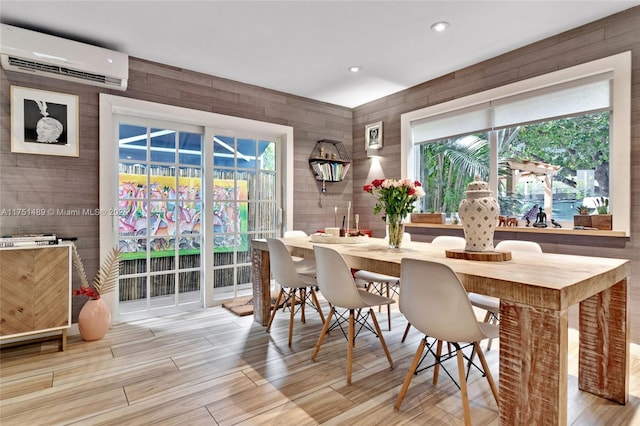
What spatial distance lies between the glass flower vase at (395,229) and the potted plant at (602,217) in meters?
1.61

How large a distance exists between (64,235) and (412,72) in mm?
3713

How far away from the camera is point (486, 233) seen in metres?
1.85

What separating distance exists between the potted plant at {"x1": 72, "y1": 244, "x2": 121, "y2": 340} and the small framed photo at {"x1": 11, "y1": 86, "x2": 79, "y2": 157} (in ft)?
2.86

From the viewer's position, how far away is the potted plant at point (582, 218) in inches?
108

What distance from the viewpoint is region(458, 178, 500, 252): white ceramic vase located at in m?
1.82

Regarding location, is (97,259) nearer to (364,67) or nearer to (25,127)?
(25,127)

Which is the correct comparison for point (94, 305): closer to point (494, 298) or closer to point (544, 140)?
point (494, 298)

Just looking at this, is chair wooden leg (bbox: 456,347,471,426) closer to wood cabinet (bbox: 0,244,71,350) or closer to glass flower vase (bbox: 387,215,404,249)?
glass flower vase (bbox: 387,215,404,249)

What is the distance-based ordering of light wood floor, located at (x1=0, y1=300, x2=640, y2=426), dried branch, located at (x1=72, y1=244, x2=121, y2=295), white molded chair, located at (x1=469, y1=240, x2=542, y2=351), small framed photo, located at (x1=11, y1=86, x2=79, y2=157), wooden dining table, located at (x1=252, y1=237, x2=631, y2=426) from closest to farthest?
1. wooden dining table, located at (x1=252, y1=237, x2=631, y2=426)
2. light wood floor, located at (x1=0, y1=300, x2=640, y2=426)
3. white molded chair, located at (x1=469, y1=240, x2=542, y2=351)
4. small framed photo, located at (x1=11, y1=86, x2=79, y2=157)
5. dried branch, located at (x1=72, y1=244, x2=121, y2=295)

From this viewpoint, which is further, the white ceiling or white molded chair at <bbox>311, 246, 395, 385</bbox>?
the white ceiling

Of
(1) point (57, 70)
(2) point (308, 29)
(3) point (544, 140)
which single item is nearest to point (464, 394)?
(3) point (544, 140)

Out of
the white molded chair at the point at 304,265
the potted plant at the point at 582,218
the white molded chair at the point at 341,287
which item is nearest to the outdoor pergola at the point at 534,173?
the potted plant at the point at 582,218

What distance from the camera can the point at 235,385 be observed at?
208cm

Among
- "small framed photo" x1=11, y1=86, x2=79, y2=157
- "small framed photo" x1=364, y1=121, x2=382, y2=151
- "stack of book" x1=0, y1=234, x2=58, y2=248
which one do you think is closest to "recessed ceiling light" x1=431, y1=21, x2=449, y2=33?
"small framed photo" x1=364, y1=121, x2=382, y2=151
